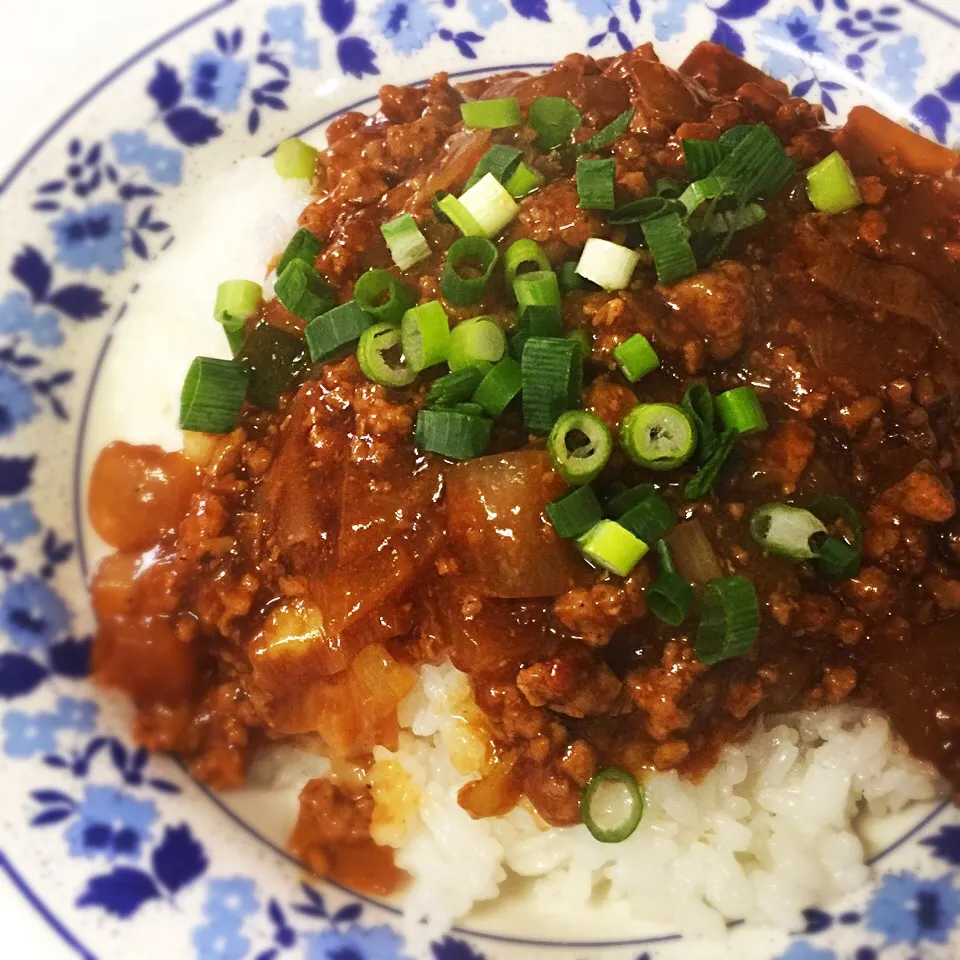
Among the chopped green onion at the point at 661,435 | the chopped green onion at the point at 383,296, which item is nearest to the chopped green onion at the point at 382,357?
the chopped green onion at the point at 383,296

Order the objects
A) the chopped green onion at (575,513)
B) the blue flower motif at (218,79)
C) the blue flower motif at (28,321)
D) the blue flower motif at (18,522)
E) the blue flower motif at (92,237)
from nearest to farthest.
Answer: the chopped green onion at (575,513) < the blue flower motif at (18,522) < the blue flower motif at (28,321) < the blue flower motif at (92,237) < the blue flower motif at (218,79)

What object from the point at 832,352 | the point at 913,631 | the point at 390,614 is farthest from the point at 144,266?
the point at 913,631

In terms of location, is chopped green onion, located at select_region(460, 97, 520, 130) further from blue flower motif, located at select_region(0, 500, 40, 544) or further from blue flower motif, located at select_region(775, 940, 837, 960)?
blue flower motif, located at select_region(775, 940, 837, 960)

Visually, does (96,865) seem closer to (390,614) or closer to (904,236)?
(390,614)

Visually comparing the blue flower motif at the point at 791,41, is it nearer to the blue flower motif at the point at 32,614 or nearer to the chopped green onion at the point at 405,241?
the chopped green onion at the point at 405,241

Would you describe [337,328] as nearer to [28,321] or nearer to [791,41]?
[28,321]

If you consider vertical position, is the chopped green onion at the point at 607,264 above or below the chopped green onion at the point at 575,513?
above

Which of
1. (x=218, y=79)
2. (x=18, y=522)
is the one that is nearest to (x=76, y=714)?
(x=18, y=522)
